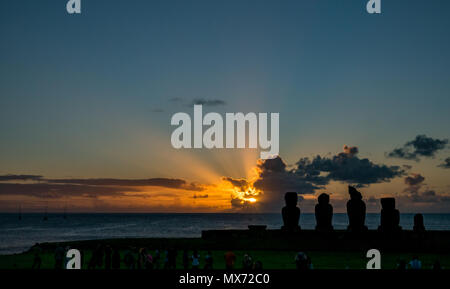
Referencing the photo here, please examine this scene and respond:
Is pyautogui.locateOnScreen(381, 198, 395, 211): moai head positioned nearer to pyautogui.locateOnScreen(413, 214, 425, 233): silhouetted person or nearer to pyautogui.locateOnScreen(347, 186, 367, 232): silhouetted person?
pyautogui.locateOnScreen(347, 186, 367, 232): silhouetted person

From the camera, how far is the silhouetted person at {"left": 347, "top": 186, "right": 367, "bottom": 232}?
41531 millimetres


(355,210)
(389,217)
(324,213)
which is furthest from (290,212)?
(389,217)

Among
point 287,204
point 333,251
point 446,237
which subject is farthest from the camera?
point 287,204

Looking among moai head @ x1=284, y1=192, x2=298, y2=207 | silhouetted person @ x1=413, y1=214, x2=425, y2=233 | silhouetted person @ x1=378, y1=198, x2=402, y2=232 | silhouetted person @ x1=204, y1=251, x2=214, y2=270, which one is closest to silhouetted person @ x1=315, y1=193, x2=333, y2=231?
moai head @ x1=284, y1=192, x2=298, y2=207

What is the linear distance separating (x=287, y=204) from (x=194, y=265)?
2314 cm

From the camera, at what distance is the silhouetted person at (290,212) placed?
143ft

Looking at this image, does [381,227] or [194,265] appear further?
[381,227]

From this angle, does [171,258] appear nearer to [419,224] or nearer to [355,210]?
[355,210]

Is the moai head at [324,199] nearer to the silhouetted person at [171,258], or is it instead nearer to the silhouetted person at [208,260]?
the silhouetted person at [208,260]

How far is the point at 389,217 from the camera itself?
41.7 m

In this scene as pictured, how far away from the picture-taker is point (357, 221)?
4156cm
